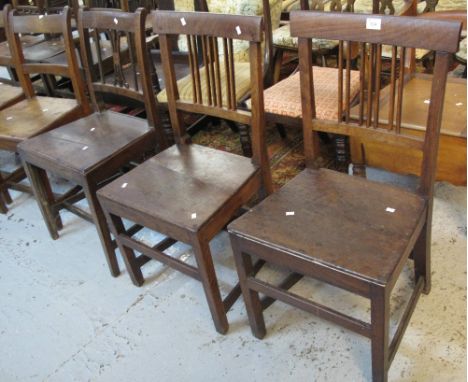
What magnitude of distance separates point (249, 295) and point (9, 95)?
5.74ft

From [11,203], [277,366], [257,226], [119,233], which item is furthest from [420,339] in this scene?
[11,203]

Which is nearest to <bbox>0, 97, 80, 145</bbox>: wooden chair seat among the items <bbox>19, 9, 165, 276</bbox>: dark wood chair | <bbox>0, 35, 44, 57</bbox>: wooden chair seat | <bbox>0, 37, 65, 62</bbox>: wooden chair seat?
<bbox>19, 9, 165, 276</bbox>: dark wood chair

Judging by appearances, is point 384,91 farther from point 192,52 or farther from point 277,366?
point 277,366

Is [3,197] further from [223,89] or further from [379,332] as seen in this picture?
[379,332]

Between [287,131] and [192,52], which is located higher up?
[192,52]

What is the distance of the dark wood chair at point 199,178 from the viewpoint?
1.34m

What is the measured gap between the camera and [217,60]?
151 cm

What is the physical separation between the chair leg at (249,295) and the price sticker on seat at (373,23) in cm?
65

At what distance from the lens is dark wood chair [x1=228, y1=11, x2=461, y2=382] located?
1.08 metres

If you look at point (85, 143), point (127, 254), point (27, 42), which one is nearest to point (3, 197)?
point (85, 143)

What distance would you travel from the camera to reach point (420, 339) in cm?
142

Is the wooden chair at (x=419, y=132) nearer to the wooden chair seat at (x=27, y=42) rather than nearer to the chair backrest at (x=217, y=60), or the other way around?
the chair backrest at (x=217, y=60)

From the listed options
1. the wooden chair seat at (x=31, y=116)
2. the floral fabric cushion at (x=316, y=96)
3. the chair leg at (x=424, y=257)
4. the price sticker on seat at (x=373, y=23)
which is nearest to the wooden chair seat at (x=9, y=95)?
the wooden chair seat at (x=31, y=116)

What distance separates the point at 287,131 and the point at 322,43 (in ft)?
1.66
